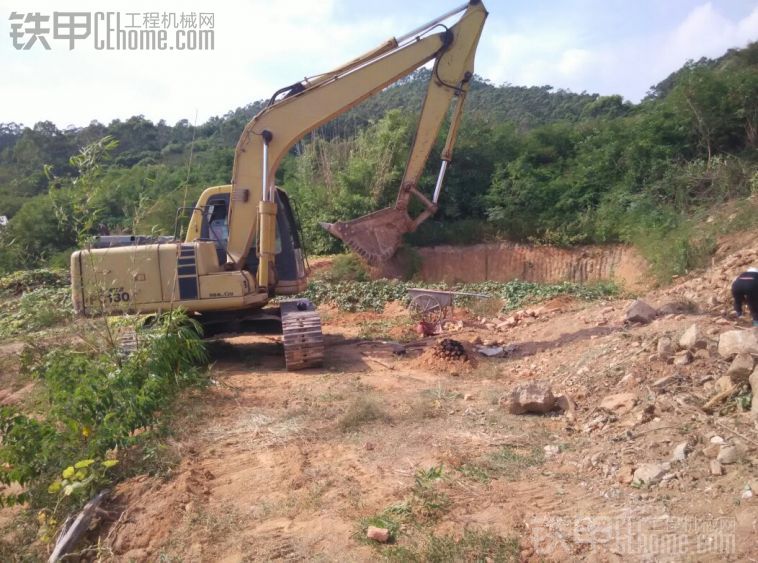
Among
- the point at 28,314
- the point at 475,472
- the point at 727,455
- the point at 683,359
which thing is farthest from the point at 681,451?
the point at 28,314

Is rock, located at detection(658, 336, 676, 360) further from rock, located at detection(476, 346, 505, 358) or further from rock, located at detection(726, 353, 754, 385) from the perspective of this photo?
rock, located at detection(476, 346, 505, 358)

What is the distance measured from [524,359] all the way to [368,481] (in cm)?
406

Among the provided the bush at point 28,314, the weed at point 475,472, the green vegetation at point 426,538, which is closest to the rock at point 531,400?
the weed at point 475,472

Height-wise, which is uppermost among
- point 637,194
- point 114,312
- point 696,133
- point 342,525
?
point 696,133

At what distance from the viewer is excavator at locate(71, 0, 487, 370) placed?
7.51 metres

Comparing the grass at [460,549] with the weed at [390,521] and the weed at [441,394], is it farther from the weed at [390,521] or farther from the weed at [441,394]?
the weed at [441,394]

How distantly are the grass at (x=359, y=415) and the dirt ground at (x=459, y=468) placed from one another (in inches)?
0.7

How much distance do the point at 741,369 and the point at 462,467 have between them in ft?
7.35

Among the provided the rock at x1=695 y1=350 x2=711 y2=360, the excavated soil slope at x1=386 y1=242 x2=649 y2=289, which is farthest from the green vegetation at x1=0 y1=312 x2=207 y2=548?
the excavated soil slope at x1=386 y1=242 x2=649 y2=289

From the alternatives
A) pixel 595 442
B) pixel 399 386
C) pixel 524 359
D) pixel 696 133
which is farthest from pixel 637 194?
pixel 595 442

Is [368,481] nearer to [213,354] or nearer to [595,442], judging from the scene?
[595,442]

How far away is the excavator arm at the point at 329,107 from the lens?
7922mm

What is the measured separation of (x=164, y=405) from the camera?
5.35 meters

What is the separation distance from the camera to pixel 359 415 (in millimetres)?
5543
